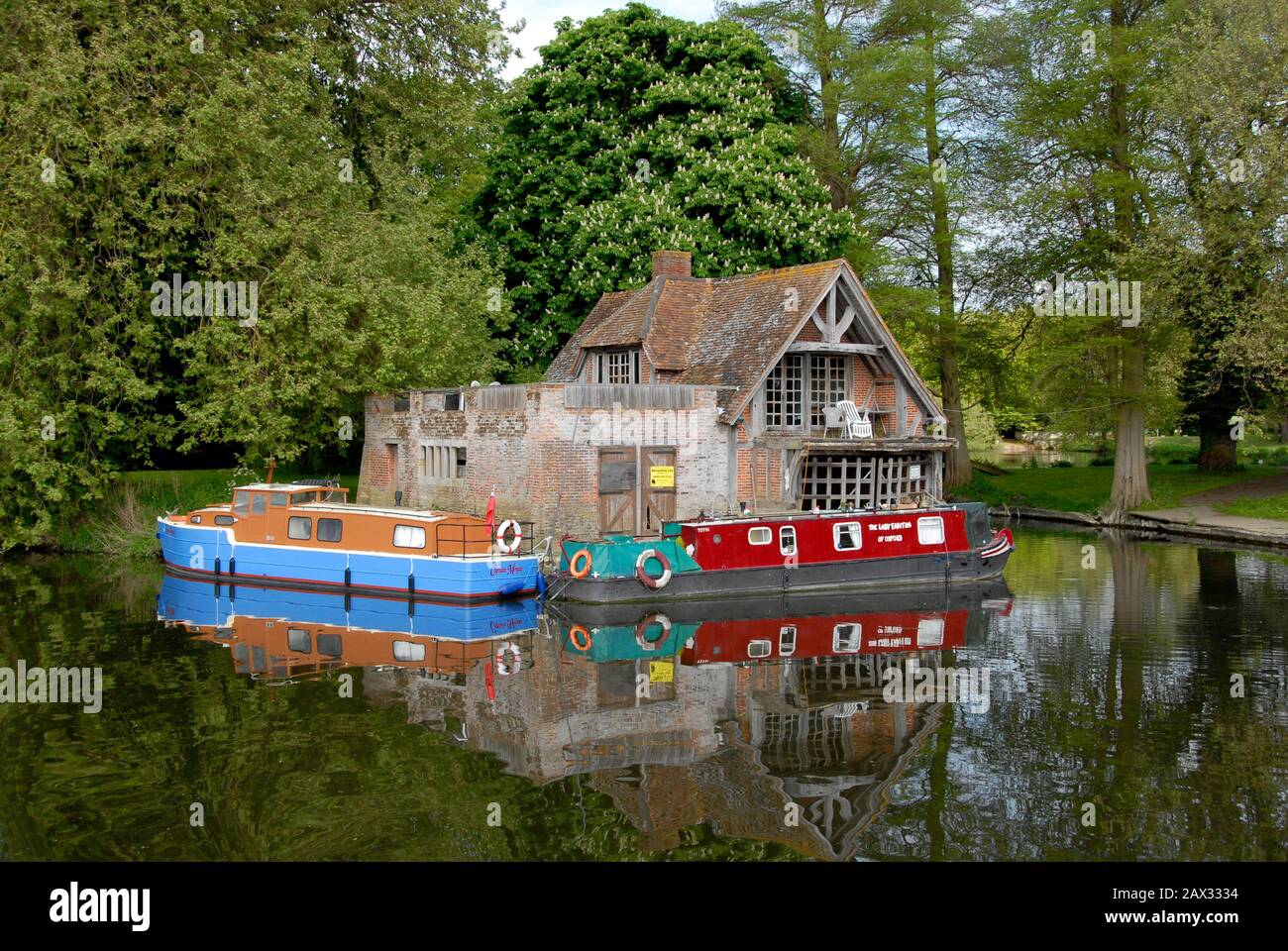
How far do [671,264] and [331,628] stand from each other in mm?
17976

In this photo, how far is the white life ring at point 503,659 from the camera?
19156mm

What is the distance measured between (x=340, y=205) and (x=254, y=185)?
4.79 m

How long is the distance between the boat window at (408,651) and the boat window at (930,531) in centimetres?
1326

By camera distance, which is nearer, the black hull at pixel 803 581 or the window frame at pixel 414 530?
the black hull at pixel 803 581

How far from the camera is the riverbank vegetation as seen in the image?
31.8 m

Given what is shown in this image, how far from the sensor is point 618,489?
29.8m

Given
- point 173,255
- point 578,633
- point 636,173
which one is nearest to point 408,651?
Answer: point 578,633

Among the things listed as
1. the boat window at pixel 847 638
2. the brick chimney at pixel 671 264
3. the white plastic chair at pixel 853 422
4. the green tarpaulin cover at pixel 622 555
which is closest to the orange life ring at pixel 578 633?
the green tarpaulin cover at pixel 622 555

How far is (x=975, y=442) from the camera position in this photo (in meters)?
77.6

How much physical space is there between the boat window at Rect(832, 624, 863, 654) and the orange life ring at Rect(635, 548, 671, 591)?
4.22m

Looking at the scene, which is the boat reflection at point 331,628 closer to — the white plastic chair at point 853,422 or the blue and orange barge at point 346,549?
the blue and orange barge at point 346,549

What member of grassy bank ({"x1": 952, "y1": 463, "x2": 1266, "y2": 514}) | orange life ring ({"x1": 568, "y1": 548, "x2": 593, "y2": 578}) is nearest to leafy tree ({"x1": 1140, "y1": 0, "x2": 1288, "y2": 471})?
grassy bank ({"x1": 952, "y1": 463, "x2": 1266, "y2": 514})

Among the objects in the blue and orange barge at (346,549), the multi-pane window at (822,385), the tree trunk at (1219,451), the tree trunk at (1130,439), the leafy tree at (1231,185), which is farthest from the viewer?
the tree trunk at (1219,451)

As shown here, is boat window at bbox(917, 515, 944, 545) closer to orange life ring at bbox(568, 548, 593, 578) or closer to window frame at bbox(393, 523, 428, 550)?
orange life ring at bbox(568, 548, 593, 578)
